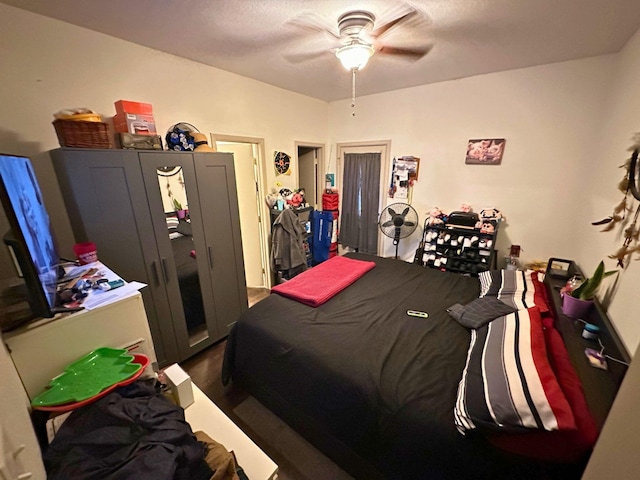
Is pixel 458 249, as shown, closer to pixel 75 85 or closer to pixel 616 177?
pixel 616 177

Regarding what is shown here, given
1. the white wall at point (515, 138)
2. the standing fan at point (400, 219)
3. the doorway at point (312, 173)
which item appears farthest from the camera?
the doorway at point (312, 173)

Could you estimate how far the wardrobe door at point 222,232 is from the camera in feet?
7.08

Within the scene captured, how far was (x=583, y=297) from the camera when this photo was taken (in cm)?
152

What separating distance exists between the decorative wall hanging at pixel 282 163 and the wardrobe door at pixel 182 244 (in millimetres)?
1435

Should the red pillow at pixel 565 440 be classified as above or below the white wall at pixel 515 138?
below

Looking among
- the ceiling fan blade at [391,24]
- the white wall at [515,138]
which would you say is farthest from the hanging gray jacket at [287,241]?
the ceiling fan blade at [391,24]

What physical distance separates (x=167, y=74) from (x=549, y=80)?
352 cm

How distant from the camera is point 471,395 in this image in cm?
107

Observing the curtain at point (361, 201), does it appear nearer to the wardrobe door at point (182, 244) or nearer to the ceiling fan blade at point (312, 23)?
the ceiling fan blade at point (312, 23)

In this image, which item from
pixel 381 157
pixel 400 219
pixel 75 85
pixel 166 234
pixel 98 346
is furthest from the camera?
pixel 381 157

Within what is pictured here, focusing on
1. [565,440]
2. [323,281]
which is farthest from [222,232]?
[565,440]

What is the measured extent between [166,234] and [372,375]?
1777mm

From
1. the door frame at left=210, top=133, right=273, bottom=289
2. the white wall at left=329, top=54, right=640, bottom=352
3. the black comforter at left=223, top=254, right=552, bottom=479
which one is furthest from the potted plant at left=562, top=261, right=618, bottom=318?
the door frame at left=210, top=133, right=273, bottom=289

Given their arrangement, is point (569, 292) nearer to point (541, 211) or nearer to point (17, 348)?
point (541, 211)
